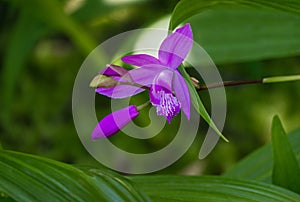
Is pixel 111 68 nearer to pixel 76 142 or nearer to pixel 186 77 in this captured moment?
pixel 186 77

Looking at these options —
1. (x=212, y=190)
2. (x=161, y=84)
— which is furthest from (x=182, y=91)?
(x=212, y=190)

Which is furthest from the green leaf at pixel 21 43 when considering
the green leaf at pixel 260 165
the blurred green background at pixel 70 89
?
the green leaf at pixel 260 165

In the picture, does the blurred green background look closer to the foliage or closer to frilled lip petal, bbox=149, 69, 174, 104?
the foliage

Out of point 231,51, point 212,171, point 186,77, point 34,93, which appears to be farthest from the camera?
point 34,93

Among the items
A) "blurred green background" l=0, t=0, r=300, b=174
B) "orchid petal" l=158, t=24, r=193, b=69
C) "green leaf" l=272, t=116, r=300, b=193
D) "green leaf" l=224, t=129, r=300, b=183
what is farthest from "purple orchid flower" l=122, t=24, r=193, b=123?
"blurred green background" l=0, t=0, r=300, b=174

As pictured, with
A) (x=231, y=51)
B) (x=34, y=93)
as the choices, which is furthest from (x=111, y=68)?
(x=34, y=93)

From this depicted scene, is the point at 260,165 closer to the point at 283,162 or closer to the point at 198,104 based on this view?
the point at 283,162
